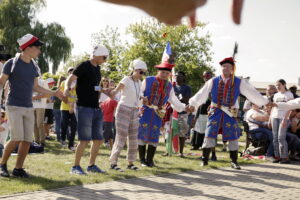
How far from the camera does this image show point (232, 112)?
7434 millimetres

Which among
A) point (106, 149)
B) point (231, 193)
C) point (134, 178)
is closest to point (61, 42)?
point (231, 193)

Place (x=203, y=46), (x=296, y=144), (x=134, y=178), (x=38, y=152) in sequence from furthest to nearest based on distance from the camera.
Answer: (x=296, y=144), (x=38, y=152), (x=134, y=178), (x=203, y=46)

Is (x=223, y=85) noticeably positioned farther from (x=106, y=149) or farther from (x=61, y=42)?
(x=61, y=42)

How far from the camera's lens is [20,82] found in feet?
18.5

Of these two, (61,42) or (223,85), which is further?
(223,85)

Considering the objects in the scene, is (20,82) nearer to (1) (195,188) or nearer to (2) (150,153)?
(1) (195,188)

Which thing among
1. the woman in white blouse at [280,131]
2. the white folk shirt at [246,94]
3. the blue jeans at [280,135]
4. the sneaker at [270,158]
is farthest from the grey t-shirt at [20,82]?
the sneaker at [270,158]

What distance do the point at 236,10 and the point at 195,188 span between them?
18.2 feet

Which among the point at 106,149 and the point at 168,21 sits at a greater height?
the point at 168,21

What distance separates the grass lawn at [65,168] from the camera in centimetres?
556

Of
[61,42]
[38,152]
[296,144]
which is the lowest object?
[38,152]

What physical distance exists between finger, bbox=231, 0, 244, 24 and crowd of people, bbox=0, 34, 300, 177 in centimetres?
260

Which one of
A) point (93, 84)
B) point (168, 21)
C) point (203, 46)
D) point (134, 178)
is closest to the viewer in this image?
point (168, 21)

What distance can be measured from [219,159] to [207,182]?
2.90 meters
